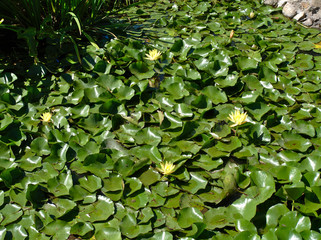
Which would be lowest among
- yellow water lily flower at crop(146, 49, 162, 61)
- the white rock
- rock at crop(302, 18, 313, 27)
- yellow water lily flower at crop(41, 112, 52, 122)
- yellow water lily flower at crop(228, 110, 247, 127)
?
yellow water lily flower at crop(41, 112, 52, 122)

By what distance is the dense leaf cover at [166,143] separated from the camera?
1.67 m

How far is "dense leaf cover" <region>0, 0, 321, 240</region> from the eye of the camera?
1666mm

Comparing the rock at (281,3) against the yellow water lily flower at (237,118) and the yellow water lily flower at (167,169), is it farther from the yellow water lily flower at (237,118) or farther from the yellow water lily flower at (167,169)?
the yellow water lily flower at (167,169)

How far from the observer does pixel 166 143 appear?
211 centimetres

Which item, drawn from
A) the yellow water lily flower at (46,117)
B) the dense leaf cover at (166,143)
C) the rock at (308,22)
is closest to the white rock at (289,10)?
the rock at (308,22)

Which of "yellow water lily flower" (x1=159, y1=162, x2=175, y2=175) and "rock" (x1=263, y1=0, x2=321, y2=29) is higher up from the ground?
"rock" (x1=263, y1=0, x2=321, y2=29)

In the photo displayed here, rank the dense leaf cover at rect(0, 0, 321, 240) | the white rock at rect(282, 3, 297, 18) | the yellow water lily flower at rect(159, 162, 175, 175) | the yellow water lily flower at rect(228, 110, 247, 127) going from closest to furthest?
the dense leaf cover at rect(0, 0, 321, 240) → the yellow water lily flower at rect(159, 162, 175, 175) → the yellow water lily flower at rect(228, 110, 247, 127) → the white rock at rect(282, 3, 297, 18)

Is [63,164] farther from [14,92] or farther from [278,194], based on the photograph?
[278,194]

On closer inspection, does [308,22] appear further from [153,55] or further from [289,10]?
[153,55]

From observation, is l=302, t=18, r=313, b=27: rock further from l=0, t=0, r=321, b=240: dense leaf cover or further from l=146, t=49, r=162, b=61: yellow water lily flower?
l=146, t=49, r=162, b=61: yellow water lily flower

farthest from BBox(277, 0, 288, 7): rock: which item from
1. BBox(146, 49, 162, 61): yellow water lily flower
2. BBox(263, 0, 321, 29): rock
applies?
BBox(146, 49, 162, 61): yellow water lily flower

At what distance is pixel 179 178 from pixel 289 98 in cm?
120

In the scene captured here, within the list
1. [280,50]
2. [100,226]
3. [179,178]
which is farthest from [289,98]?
[100,226]

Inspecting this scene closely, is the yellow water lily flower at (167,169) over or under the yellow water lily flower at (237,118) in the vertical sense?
under
